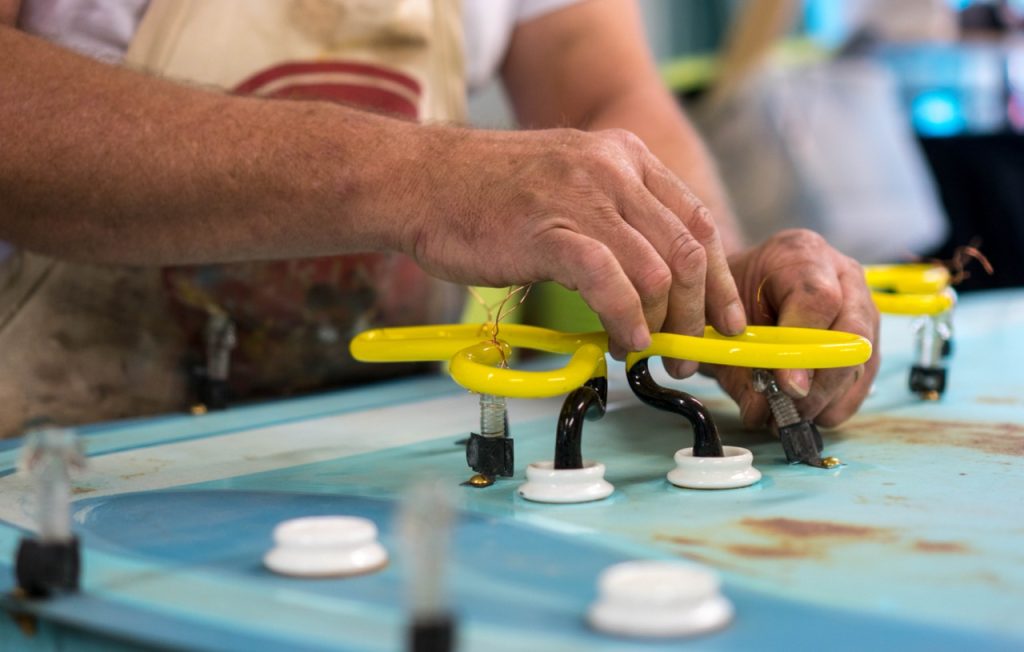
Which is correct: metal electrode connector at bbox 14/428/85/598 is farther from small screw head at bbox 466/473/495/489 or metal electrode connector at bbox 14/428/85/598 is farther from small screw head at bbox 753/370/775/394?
small screw head at bbox 753/370/775/394

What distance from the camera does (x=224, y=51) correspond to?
1090mm

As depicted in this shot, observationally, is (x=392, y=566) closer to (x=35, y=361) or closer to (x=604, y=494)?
(x=604, y=494)

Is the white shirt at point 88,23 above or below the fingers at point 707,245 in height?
above

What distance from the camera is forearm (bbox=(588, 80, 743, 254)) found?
4.11 feet

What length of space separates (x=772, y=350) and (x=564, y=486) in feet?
0.52

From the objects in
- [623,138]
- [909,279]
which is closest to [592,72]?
[909,279]

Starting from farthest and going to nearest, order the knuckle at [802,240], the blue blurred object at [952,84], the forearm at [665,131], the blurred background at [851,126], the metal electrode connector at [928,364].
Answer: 1. the blue blurred object at [952,84]
2. the blurred background at [851,126]
3. the forearm at [665,131]
4. the metal electrode connector at [928,364]
5. the knuckle at [802,240]

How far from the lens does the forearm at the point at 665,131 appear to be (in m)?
1.25

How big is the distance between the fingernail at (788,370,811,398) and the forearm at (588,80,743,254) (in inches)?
17.0

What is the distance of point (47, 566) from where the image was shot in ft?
1.58

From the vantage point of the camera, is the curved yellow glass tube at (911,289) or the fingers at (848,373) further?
the curved yellow glass tube at (911,289)

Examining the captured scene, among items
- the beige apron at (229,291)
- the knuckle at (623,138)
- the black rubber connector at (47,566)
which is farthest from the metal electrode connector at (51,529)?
the beige apron at (229,291)

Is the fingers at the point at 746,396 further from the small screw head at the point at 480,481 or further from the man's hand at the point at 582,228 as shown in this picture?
the small screw head at the point at 480,481

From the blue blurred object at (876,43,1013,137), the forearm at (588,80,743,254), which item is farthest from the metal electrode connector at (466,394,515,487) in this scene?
the blue blurred object at (876,43,1013,137)
